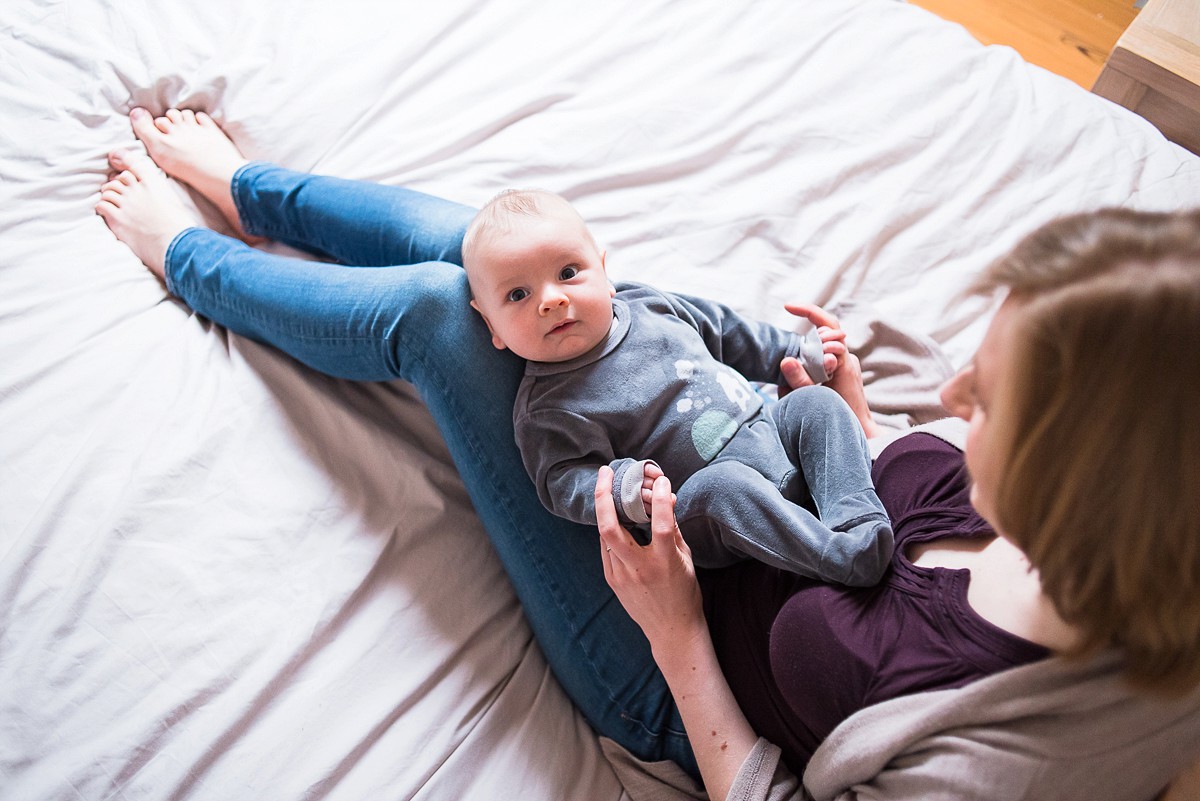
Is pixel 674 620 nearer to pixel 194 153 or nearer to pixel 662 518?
pixel 662 518

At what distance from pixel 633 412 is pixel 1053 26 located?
207 centimetres

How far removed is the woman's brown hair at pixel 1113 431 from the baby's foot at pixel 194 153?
3.84 feet

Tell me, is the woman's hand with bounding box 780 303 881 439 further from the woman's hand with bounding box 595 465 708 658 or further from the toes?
the toes

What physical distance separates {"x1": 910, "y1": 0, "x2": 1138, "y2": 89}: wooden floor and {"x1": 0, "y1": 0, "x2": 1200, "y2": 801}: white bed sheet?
0.85 m

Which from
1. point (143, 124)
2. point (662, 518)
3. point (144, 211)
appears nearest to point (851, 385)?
point (662, 518)

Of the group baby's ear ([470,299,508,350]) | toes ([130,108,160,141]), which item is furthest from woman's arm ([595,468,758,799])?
toes ([130,108,160,141])

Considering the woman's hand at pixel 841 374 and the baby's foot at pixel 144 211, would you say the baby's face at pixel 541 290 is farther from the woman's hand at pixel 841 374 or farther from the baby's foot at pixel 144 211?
the baby's foot at pixel 144 211

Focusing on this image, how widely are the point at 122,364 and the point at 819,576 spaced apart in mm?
949

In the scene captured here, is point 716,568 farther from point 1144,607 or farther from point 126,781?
point 126,781

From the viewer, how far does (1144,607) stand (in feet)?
2.14

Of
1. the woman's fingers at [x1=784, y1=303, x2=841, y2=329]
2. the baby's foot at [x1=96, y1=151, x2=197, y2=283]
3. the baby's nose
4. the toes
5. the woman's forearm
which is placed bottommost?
the woman's forearm

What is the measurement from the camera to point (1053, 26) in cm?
235

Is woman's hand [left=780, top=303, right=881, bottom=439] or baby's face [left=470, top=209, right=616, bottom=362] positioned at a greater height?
baby's face [left=470, top=209, right=616, bottom=362]

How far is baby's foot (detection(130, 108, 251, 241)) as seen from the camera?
1.34 m
